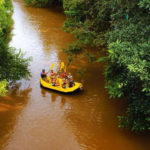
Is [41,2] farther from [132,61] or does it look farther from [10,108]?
[132,61]

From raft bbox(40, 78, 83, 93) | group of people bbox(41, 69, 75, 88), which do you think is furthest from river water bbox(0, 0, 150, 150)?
group of people bbox(41, 69, 75, 88)

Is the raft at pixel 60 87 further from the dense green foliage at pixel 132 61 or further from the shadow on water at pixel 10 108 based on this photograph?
the dense green foliage at pixel 132 61

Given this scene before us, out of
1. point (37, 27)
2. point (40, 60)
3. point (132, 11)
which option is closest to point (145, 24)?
point (132, 11)

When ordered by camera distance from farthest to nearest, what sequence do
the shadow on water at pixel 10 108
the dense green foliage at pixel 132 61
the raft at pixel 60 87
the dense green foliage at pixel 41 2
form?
the dense green foliage at pixel 41 2 → the raft at pixel 60 87 → the shadow on water at pixel 10 108 → the dense green foliage at pixel 132 61

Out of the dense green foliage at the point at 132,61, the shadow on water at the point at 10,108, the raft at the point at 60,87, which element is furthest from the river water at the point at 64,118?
the dense green foliage at the point at 132,61

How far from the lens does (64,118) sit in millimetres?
10906

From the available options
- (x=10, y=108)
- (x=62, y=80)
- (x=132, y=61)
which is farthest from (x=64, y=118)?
(x=132, y=61)

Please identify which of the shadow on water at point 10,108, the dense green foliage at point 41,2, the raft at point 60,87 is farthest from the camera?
the dense green foliage at point 41,2

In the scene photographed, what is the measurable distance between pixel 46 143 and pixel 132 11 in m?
6.55

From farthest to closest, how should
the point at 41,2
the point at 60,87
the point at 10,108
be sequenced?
the point at 41,2 < the point at 60,87 < the point at 10,108

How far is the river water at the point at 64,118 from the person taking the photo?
941cm

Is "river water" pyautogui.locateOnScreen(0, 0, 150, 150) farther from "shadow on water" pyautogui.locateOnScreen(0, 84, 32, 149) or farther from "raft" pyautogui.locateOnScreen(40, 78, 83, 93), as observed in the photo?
"raft" pyautogui.locateOnScreen(40, 78, 83, 93)

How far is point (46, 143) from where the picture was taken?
30.7 feet

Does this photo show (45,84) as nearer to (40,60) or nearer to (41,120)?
(41,120)
